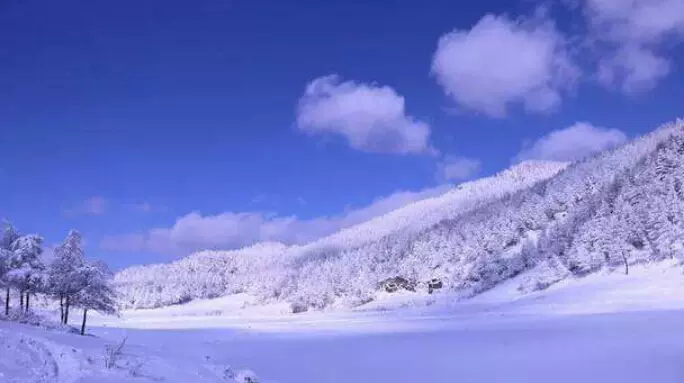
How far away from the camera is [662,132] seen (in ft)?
563

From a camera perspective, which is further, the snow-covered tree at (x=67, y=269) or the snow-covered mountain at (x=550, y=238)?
the snow-covered mountain at (x=550, y=238)

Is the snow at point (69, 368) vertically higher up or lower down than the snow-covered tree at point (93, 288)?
lower down

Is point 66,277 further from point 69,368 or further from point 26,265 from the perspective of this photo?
point 69,368

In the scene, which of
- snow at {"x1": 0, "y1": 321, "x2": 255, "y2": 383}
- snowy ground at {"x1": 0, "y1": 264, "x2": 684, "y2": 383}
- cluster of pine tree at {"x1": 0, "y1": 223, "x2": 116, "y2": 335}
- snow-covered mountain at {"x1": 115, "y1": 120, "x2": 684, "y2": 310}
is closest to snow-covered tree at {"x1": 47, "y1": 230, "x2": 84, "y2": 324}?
cluster of pine tree at {"x1": 0, "y1": 223, "x2": 116, "y2": 335}

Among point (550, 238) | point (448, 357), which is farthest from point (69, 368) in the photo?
point (550, 238)

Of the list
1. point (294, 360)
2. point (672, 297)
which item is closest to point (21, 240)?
point (294, 360)

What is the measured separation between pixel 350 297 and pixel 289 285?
Result: 45.0 meters

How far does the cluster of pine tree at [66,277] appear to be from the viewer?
42500 mm

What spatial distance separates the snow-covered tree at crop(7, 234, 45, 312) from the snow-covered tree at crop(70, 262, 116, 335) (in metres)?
3.09

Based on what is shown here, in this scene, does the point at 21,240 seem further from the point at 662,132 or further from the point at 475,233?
the point at 662,132

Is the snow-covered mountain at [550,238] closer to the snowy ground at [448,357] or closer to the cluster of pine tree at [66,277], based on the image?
the snowy ground at [448,357]

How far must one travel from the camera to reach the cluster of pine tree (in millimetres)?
42500

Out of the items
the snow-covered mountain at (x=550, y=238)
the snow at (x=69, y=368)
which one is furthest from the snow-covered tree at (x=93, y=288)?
the snow-covered mountain at (x=550, y=238)

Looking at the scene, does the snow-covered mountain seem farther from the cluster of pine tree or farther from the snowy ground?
the cluster of pine tree
